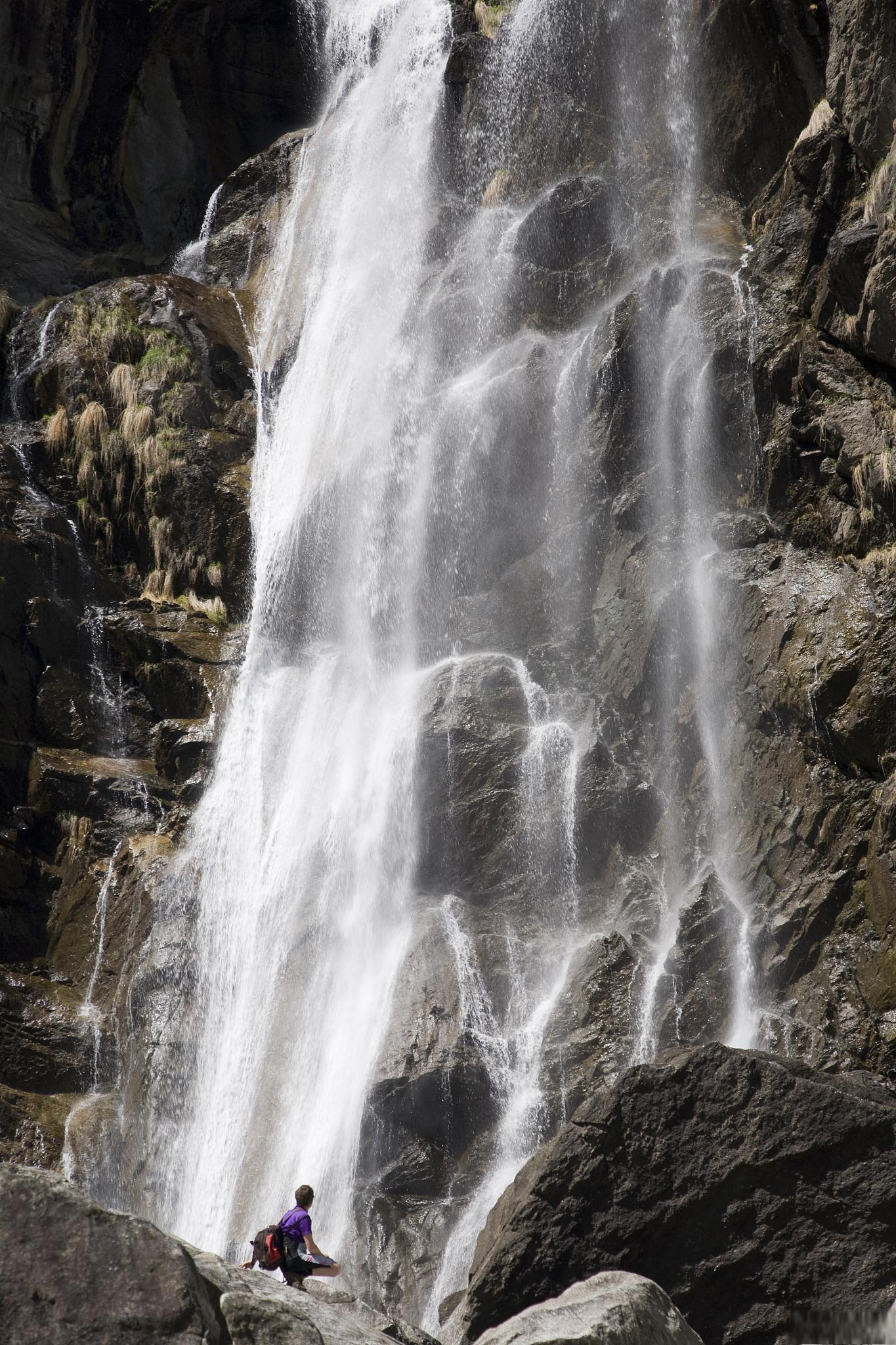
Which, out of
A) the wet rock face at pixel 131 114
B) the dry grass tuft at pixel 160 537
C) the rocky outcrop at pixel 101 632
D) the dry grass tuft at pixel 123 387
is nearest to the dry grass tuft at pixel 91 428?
the rocky outcrop at pixel 101 632

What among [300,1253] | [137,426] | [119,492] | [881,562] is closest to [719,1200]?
[300,1253]

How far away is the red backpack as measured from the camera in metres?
8.80

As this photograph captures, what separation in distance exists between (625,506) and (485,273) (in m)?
6.23

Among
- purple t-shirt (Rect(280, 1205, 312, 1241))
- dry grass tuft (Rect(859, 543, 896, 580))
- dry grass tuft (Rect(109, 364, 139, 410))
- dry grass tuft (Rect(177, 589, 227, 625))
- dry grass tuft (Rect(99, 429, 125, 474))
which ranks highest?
dry grass tuft (Rect(109, 364, 139, 410))

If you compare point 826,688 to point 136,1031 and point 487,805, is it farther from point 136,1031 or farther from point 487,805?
point 136,1031

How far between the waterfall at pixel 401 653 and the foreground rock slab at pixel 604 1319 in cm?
457

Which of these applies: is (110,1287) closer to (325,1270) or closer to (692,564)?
(325,1270)

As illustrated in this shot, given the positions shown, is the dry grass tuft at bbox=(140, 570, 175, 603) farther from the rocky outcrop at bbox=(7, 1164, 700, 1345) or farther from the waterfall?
the rocky outcrop at bbox=(7, 1164, 700, 1345)

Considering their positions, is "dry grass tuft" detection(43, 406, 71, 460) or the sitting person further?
"dry grass tuft" detection(43, 406, 71, 460)

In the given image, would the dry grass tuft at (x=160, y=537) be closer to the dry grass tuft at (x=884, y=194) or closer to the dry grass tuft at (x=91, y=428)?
the dry grass tuft at (x=91, y=428)

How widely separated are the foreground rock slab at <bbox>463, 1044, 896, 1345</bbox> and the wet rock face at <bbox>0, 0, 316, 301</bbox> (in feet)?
82.0

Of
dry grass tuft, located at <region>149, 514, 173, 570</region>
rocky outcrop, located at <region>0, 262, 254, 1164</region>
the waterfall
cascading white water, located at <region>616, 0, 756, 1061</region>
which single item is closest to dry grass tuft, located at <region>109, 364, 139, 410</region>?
rocky outcrop, located at <region>0, 262, 254, 1164</region>

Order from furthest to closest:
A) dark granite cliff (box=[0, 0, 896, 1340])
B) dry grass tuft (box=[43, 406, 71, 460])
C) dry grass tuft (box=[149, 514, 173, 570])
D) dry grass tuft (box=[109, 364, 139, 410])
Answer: dry grass tuft (box=[109, 364, 139, 410]) → dry grass tuft (box=[43, 406, 71, 460]) → dry grass tuft (box=[149, 514, 173, 570]) → dark granite cliff (box=[0, 0, 896, 1340])

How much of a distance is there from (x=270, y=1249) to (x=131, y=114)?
2856 centimetres
